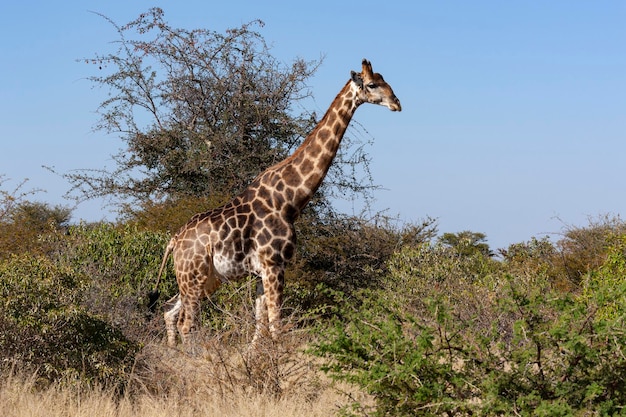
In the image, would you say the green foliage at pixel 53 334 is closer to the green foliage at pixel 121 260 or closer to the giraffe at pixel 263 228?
the giraffe at pixel 263 228

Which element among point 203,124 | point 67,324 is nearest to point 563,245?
point 203,124

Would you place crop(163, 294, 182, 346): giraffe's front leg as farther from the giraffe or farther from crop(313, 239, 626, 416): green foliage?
crop(313, 239, 626, 416): green foliage

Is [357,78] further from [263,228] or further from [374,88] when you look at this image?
[263,228]

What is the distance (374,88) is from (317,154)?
1.02m

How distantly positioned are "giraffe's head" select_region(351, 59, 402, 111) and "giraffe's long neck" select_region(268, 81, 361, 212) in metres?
0.16

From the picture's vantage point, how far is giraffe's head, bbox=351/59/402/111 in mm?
11180

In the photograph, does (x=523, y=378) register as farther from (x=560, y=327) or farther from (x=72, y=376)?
(x=72, y=376)

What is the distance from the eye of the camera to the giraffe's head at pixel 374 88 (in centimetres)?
1118

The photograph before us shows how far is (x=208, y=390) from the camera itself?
8.48m

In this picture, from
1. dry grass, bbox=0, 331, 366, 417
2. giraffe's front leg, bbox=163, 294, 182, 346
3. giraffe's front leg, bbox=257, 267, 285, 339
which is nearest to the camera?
dry grass, bbox=0, 331, 366, 417

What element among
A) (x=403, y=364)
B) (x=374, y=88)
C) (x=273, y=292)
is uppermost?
(x=374, y=88)

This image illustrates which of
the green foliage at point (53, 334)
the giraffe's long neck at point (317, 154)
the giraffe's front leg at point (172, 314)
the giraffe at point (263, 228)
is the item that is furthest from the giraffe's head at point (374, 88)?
the green foliage at point (53, 334)

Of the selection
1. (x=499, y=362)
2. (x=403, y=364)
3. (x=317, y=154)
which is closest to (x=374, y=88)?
(x=317, y=154)

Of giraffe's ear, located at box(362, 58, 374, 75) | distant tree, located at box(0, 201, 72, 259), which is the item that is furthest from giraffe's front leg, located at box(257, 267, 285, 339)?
distant tree, located at box(0, 201, 72, 259)
